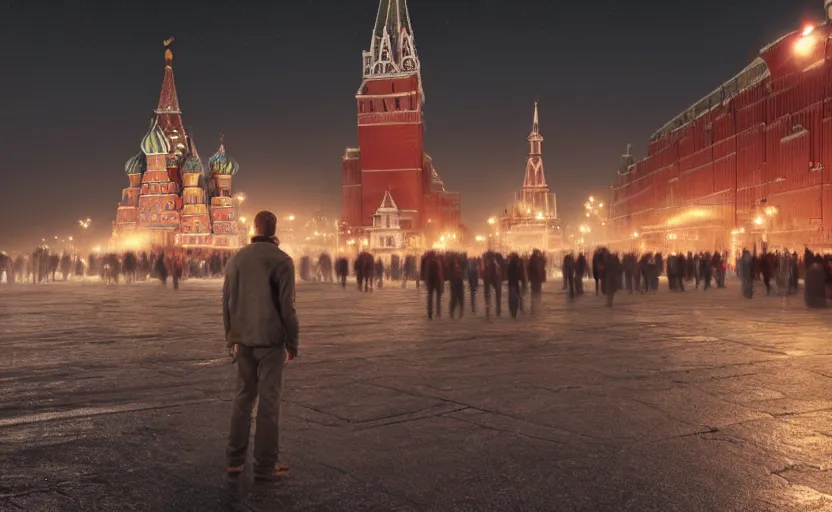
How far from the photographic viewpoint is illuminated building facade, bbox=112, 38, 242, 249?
240 ft

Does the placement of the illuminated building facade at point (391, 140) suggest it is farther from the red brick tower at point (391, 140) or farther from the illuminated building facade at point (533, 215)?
the illuminated building facade at point (533, 215)

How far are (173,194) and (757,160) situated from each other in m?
49.6

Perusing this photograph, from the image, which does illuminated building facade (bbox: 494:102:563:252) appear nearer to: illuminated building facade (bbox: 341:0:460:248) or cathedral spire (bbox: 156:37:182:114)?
illuminated building facade (bbox: 341:0:460:248)

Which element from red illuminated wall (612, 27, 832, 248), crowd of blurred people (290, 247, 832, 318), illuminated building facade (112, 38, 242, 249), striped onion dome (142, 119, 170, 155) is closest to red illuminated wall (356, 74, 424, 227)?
illuminated building facade (112, 38, 242, 249)

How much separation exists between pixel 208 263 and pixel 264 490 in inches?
1847

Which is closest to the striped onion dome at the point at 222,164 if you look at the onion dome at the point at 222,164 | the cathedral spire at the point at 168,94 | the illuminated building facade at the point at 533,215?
the onion dome at the point at 222,164

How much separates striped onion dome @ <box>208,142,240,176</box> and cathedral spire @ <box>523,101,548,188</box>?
46.6m

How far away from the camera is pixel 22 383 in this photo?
7.82 metres

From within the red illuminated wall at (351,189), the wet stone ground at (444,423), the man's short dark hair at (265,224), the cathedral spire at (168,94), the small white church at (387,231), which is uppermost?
the cathedral spire at (168,94)

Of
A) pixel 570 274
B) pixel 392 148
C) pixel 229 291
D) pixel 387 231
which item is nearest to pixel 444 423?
pixel 229 291

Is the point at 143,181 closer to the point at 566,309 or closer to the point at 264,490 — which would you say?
the point at 566,309

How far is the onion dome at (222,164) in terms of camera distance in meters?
82.8

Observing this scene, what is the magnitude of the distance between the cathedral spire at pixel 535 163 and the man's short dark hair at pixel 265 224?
111 metres

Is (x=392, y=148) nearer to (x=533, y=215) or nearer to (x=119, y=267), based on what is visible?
(x=533, y=215)
